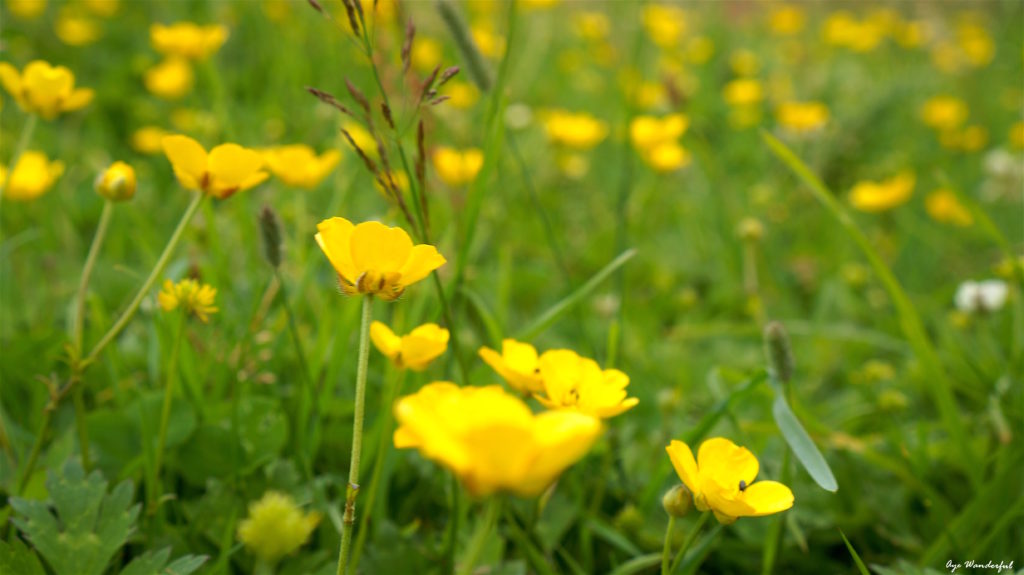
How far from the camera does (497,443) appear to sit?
48 centimetres

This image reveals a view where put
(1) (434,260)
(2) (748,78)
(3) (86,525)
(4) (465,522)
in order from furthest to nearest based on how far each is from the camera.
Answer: (2) (748,78), (4) (465,522), (3) (86,525), (1) (434,260)

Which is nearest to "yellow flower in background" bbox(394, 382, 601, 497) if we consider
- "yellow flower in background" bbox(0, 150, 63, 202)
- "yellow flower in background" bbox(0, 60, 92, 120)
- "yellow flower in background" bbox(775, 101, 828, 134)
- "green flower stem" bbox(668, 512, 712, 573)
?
→ "green flower stem" bbox(668, 512, 712, 573)

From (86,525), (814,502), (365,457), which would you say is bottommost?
(814,502)

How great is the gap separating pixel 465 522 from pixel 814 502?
57 centimetres

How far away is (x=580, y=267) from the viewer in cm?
243

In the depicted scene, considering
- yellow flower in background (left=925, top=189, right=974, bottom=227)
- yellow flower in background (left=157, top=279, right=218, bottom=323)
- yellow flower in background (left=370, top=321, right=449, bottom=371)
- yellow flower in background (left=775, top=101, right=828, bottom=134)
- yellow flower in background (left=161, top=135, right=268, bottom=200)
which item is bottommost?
yellow flower in background (left=925, top=189, right=974, bottom=227)

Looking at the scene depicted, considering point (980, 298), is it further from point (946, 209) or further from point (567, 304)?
point (946, 209)

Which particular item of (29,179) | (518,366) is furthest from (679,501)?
(29,179)

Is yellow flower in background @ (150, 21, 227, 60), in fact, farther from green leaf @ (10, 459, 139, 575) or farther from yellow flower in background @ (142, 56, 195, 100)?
green leaf @ (10, 459, 139, 575)

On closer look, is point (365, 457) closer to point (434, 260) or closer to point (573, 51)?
point (434, 260)

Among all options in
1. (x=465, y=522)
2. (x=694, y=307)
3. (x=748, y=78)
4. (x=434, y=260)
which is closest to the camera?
(x=434, y=260)

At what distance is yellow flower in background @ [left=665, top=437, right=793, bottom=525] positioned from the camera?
73cm

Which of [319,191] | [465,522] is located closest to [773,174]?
[319,191]

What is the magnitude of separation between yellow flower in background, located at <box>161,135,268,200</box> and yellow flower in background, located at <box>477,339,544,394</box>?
1.25 feet
